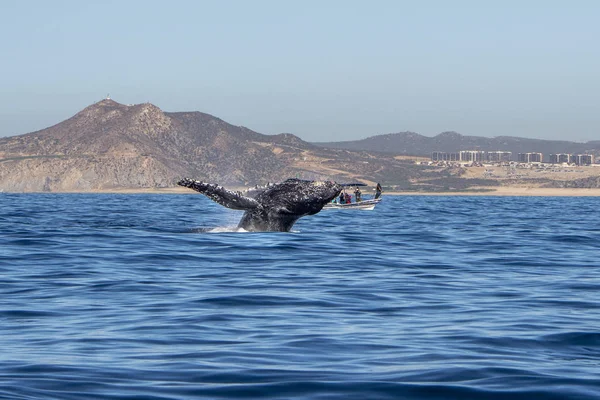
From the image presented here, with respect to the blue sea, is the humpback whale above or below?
above

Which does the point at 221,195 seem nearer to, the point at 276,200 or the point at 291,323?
the point at 276,200

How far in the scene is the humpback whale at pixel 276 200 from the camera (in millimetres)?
19938

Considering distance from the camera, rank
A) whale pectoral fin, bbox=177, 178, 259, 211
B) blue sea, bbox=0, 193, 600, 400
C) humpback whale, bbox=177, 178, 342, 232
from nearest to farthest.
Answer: blue sea, bbox=0, 193, 600, 400, whale pectoral fin, bbox=177, 178, 259, 211, humpback whale, bbox=177, 178, 342, 232

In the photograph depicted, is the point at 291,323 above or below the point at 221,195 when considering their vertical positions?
below

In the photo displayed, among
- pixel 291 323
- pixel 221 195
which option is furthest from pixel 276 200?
pixel 291 323

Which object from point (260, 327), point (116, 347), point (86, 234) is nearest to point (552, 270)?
point (260, 327)

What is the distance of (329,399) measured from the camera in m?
8.01

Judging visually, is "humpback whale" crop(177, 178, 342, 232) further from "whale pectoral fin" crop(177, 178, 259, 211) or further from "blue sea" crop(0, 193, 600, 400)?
"blue sea" crop(0, 193, 600, 400)

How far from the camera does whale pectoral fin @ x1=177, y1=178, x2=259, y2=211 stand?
60.7ft

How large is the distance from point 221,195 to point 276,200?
2549 mm

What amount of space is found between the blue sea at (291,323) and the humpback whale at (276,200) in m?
0.76

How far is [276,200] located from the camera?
72.5ft

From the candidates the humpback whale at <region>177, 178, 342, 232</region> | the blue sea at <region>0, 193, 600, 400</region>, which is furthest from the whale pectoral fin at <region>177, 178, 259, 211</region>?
the blue sea at <region>0, 193, 600, 400</region>

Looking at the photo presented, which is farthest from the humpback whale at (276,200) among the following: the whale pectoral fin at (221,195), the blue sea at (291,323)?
the blue sea at (291,323)
